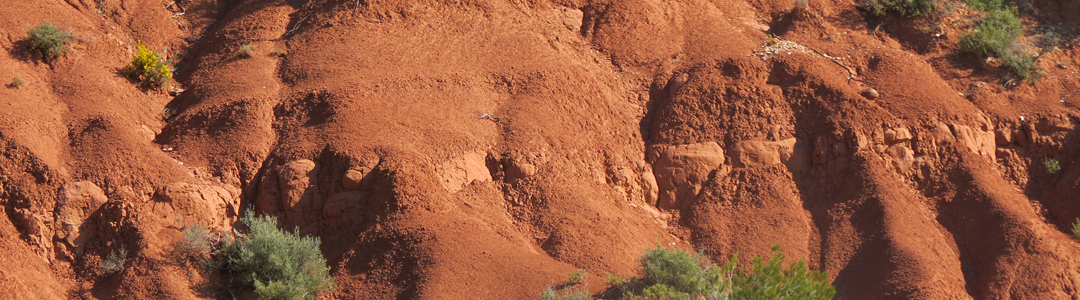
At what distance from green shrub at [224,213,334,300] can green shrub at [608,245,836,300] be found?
3.87m

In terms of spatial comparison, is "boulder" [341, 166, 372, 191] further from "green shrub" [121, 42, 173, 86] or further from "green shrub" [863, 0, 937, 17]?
"green shrub" [863, 0, 937, 17]

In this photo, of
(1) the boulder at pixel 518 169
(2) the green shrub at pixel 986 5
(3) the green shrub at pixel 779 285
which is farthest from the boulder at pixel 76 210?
(2) the green shrub at pixel 986 5

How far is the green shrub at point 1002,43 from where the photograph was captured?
1727 centimetres

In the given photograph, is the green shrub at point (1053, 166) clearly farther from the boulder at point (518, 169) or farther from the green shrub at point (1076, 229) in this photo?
the boulder at point (518, 169)

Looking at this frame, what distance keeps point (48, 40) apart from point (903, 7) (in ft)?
46.9

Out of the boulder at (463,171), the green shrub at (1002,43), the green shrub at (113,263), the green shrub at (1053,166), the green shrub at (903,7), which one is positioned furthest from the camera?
the green shrub at (903,7)

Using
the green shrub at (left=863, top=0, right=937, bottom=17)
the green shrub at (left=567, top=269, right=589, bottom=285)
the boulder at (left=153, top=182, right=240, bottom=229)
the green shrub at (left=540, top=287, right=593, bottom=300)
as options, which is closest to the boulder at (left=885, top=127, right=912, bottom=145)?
the green shrub at (left=863, top=0, right=937, bottom=17)

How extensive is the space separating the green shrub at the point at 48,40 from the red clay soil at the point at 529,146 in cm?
18

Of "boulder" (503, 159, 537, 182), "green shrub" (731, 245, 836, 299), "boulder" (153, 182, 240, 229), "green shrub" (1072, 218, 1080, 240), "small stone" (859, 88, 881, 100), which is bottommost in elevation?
"boulder" (153, 182, 240, 229)

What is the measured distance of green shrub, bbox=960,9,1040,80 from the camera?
56.6 feet

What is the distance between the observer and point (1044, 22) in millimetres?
18922

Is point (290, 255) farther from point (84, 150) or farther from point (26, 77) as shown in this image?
point (26, 77)

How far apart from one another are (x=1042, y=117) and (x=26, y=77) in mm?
15725

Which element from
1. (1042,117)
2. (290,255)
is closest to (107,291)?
(290,255)
